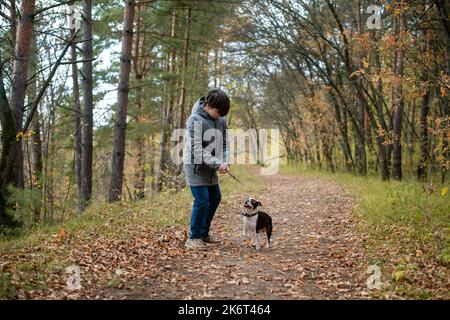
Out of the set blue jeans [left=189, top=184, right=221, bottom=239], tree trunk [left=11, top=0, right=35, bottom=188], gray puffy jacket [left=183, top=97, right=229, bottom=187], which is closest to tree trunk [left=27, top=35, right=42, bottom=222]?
tree trunk [left=11, top=0, right=35, bottom=188]

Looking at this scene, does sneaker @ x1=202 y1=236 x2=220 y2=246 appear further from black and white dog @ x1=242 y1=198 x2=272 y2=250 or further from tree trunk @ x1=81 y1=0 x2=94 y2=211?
tree trunk @ x1=81 y1=0 x2=94 y2=211

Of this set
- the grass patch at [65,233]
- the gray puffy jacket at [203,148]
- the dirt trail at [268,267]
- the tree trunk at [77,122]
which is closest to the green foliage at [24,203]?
the grass patch at [65,233]

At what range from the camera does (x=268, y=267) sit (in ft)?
20.4

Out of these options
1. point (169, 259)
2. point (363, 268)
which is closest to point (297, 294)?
point (363, 268)

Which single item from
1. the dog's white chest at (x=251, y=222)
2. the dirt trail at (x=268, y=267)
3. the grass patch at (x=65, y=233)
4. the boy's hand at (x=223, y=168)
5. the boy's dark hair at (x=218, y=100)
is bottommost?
the dirt trail at (x=268, y=267)

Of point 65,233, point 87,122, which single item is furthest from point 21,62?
point 87,122

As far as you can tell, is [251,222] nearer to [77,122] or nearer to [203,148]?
[203,148]

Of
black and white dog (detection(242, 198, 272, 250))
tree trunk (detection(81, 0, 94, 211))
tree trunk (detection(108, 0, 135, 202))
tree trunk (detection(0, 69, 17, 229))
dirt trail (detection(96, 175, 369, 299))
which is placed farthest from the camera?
tree trunk (detection(81, 0, 94, 211))

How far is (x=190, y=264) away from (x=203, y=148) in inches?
69.1

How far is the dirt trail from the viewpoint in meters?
5.10

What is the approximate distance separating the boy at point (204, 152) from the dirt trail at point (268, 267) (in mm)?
579

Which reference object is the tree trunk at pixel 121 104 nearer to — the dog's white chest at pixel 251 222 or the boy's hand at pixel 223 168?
the dog's white chest at pixel 251 222

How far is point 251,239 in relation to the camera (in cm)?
802

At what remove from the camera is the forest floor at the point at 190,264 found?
4984 mm
